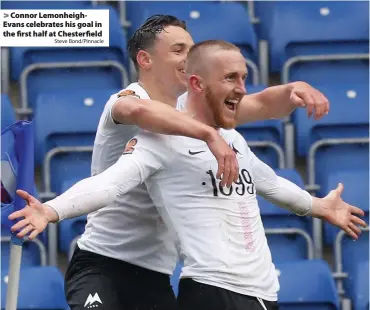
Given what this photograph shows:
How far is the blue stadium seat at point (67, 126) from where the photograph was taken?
7.19 metres

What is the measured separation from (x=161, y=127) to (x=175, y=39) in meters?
0.82

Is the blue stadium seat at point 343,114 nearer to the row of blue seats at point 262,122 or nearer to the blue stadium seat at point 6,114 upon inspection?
the row of blue seats at point 262,122

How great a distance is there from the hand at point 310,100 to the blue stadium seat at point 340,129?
8.30ft

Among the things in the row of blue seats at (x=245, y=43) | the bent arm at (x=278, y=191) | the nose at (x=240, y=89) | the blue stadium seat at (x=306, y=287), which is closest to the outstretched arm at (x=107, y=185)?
the nose at (x=240, y=89)

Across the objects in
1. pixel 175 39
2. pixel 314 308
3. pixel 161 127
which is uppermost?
pixel 175 39

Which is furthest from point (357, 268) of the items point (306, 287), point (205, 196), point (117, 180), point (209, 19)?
point (117, 180)

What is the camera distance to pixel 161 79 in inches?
207

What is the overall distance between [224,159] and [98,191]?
1.59 ft

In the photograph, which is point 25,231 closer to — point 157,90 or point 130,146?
point 130,146

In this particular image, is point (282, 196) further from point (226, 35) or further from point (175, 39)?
point (226, 35)

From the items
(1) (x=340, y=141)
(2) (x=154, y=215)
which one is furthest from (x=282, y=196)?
(1) (x=340, y=141)

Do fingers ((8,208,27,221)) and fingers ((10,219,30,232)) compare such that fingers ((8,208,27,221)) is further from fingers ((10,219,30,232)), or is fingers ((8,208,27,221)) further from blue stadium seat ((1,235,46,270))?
blue stadium seat ((1,235,46,270))

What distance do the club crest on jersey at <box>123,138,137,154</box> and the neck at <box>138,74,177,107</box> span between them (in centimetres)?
54
